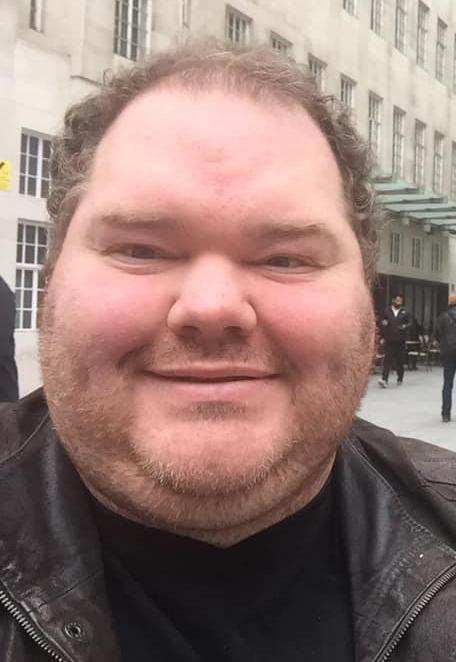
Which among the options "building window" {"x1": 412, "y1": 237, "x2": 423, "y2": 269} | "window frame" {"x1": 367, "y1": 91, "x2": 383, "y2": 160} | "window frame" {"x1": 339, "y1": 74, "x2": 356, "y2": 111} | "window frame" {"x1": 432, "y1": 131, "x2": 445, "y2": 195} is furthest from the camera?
"window frame" {"x1": 432, "y1": 131, "x2": 445, "y2": 195}

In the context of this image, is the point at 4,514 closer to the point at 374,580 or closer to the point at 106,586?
the point at 106,586

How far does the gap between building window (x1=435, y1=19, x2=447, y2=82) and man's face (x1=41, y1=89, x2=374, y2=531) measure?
89.8ft

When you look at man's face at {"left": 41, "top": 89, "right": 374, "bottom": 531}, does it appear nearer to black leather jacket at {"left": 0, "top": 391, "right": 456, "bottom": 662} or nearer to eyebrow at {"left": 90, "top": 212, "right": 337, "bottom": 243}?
eyebrow at {"left": 90, "top": 212, "right": 337, "bottom": 243}

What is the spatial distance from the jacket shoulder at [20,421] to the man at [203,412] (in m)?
0.02

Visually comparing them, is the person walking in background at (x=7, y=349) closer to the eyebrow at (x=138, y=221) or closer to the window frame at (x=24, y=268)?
the eyebrow at (x=138, y=221)

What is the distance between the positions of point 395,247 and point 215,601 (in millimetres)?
22439

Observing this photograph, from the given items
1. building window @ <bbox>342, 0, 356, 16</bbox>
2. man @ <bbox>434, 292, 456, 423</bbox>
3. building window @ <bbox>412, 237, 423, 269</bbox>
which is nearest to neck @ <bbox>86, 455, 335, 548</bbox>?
man @ <bbox>434, 292, 456, 423</bbox>

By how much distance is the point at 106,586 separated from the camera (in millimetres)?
1378

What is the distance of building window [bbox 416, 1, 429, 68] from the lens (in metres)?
25.0

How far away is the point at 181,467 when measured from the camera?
4.15 feet

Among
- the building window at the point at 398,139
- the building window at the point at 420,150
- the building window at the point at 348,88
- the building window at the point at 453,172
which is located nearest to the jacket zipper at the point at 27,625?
the building window at the point at 348,88

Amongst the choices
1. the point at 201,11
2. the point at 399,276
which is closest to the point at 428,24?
the point at 399,276

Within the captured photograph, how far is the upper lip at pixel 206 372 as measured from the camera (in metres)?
1.32

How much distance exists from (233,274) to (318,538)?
0.62 meters
